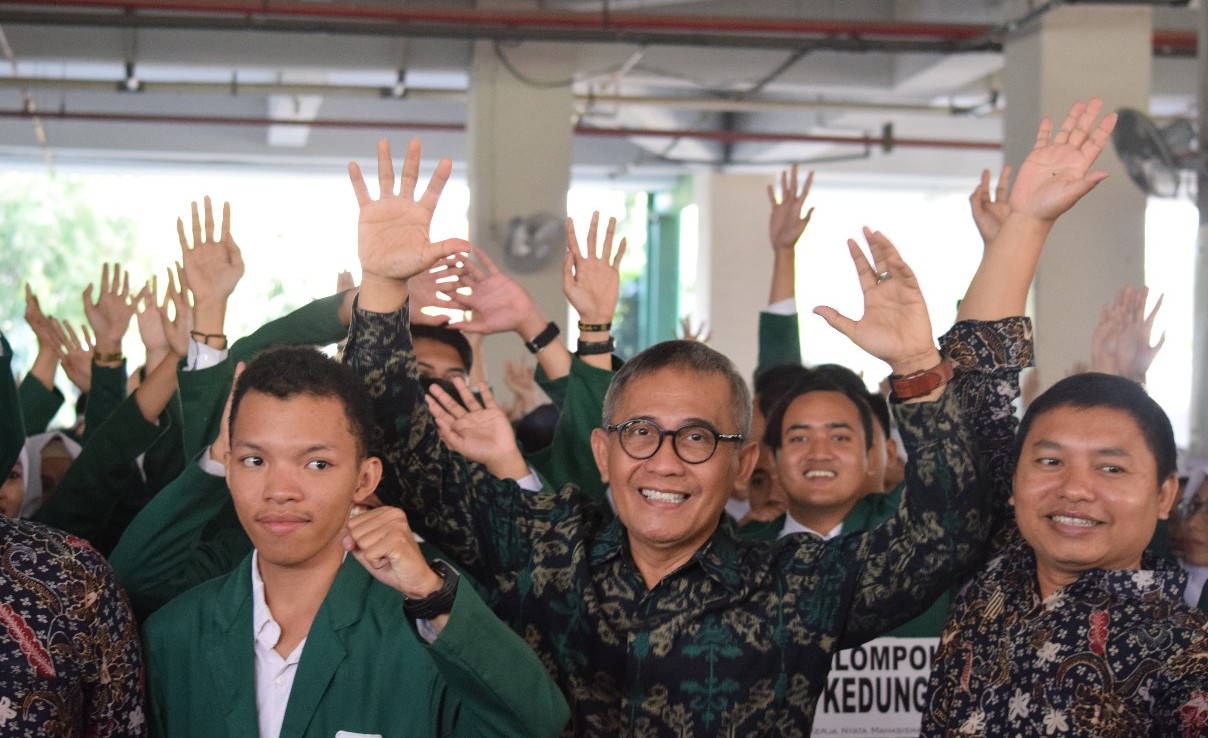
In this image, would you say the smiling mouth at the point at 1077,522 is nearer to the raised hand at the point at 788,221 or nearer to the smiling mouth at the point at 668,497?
the smiling mouth at the point at 668,497

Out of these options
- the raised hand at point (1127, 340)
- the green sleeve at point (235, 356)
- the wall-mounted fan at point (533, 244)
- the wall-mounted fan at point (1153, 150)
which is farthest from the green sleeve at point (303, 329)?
the wall-mounted fan at point (533, 244)

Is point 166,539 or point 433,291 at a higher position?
point 433,291

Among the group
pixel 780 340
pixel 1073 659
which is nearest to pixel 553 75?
pixel 780 340

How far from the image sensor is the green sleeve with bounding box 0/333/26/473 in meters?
2.08

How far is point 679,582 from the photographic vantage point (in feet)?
6.35

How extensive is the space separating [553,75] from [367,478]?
6.17 meters

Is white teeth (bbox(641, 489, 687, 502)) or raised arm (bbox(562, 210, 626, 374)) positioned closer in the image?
white teeth (bbox(641, 489, 687, 502))

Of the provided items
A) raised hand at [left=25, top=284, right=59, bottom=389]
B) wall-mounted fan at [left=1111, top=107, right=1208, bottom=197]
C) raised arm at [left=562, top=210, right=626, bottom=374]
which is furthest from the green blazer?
wall-mounted fan at [left=1111, top=107, right=1208, bottom=197]

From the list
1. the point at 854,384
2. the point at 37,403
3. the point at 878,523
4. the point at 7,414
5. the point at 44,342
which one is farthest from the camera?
the point at 44,342

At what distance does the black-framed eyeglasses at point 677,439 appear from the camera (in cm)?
193

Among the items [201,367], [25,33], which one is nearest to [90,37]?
[25,33]

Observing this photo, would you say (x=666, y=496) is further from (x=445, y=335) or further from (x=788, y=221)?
(x=788, y=221)

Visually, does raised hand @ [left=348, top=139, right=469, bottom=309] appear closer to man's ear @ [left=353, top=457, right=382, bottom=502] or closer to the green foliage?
man's ear @ [left=353, top=457, right=382, bottom=502]

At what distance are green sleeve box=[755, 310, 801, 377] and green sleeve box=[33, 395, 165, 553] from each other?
6.25ft
